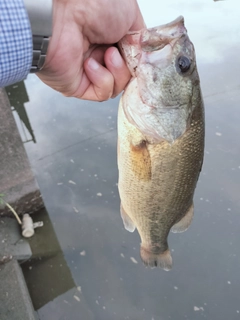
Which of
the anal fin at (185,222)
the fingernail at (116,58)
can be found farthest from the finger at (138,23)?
the anal fin at (185,222)

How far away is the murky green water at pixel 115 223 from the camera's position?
2.65 meters

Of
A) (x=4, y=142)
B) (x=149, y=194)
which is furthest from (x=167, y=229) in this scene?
(x=4, y=142)

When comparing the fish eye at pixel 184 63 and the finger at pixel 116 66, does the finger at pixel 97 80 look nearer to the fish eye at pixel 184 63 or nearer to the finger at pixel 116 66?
the finger at pixel 116 66

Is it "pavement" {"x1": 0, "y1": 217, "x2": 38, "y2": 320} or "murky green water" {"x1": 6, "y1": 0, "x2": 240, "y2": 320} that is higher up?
"pavement" {"x1": 0, "y1": 217, "x2": 38, "y2": 320}

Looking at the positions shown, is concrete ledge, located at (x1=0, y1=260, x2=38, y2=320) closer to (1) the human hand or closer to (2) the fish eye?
(1) the human hand

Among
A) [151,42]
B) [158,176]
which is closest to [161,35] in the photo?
[151,42]

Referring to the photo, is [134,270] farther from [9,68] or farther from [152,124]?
[9,68]

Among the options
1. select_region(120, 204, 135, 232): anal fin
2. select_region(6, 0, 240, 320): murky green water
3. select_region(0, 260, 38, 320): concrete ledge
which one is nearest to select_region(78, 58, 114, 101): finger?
select_region(120, 204, 135, 232): anal fin

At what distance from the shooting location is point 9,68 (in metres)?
1.06

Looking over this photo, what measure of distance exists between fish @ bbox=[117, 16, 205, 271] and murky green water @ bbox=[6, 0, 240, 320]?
138 centimetres

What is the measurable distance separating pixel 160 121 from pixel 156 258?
2.52 feet

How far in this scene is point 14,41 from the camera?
1021 millimetres

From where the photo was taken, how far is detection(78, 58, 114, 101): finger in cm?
135

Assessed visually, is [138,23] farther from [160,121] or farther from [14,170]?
[14,170]
